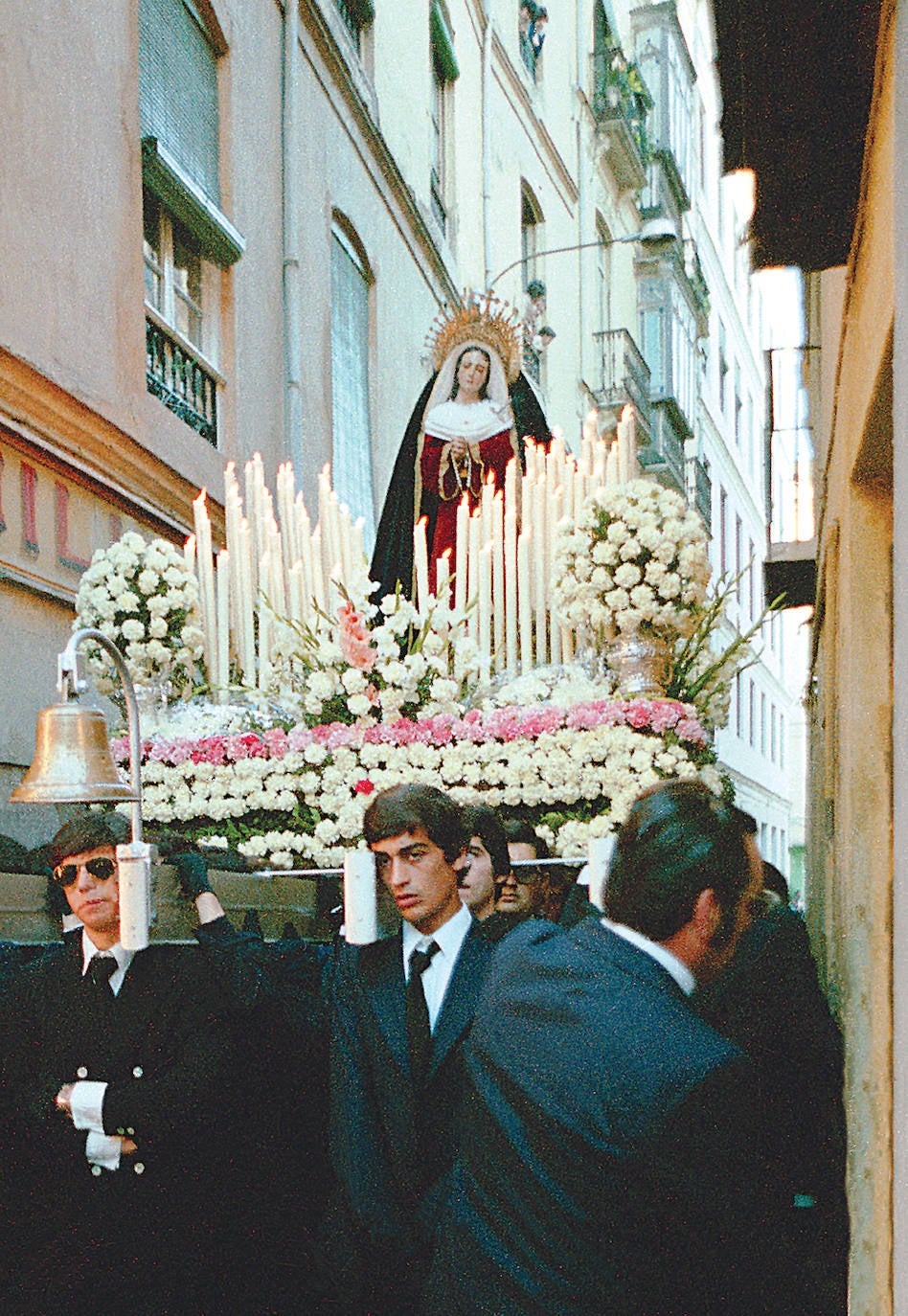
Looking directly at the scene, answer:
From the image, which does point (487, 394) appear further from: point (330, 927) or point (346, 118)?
point (346, 118)

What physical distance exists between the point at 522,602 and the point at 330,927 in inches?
72.1

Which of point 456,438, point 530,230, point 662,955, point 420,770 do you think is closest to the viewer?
point 662,955

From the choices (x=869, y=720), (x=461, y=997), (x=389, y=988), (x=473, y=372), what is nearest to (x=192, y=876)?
(x=389, y=988)

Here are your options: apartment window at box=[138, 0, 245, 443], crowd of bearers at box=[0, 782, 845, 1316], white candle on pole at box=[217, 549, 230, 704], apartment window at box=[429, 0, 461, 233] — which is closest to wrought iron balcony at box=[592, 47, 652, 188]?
apartment window at box=[429, 0, 461, 233]

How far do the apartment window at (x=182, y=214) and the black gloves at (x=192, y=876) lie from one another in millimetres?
5168

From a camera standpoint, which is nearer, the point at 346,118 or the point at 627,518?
the point at 627,518

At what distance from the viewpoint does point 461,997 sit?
304cm

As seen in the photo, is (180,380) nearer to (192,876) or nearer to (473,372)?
(473,372)

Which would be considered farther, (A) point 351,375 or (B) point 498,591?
(A) point 351,375

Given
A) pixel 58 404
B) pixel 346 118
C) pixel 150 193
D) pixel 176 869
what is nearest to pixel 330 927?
pixel 176 869

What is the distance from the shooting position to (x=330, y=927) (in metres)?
4.63

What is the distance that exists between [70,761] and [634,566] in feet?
7.50

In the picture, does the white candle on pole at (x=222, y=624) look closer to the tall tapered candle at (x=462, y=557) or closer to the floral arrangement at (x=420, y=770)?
the floral arrangement at (x=420, y=770)

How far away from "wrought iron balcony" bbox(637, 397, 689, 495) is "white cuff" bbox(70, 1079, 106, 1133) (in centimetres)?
1930
